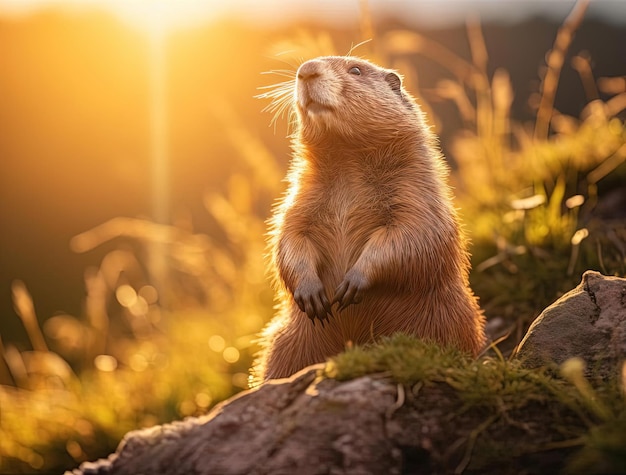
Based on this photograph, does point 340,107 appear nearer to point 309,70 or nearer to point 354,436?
point 309,70

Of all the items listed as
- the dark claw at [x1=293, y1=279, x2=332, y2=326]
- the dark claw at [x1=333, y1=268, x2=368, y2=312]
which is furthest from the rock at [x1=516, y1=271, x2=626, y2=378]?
the dark claw at [x1=293, y1=279, x2=332, y2=326]

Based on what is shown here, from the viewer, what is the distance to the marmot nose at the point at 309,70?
4.48m

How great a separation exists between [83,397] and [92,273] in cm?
805

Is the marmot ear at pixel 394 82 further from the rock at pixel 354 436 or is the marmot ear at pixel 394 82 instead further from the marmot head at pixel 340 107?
the rock at pixel 354 436

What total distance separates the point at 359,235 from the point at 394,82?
1.25 meters

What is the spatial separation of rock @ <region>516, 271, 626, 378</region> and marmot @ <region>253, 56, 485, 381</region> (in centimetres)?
49

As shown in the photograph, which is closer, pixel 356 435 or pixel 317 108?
pixel 356 435

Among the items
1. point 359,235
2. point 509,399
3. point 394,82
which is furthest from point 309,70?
point 509,399

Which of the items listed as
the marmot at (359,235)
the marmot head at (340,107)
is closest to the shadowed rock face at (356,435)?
the marmot at (359,235)

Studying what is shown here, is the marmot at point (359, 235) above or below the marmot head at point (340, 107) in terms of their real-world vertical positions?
below

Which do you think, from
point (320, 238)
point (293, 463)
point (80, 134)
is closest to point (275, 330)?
point (320, 238)

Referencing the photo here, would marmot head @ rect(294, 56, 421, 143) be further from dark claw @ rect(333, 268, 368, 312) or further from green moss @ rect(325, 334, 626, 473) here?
green moss @ rect(325, 334, 626, 473)

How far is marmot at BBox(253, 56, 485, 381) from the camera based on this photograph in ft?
13.5

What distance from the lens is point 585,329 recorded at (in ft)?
11.5
